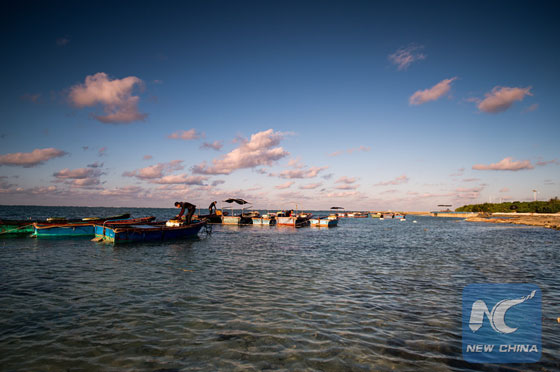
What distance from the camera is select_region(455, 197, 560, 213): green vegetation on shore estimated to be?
119831 millimetres

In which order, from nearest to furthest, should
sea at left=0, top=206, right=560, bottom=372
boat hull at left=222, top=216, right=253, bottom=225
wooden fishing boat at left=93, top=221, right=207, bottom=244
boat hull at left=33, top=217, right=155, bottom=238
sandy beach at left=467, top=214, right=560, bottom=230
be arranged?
sea at left=0, top=206, right=560, bottom=372 < wooden fishing boat at left=93, top=221, right=207, bottom=244 < boat hull at left=33, top=217, right=155, bottom=238 < boat hull at left=222, top=216, right=253, bottom=225 < sandy beach at left=467, top=214, right=560, bottom=230

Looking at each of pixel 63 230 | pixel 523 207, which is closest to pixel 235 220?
pixel 63 230

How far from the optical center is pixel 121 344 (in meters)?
7.29

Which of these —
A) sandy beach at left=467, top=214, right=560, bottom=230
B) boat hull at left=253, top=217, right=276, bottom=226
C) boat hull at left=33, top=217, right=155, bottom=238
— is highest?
boat hull at left=33, top=217, right=155, bottom=238

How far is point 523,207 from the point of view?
140 metres

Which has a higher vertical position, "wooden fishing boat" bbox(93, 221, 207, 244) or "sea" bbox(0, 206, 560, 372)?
"wooden fishing boat" bbox(93, 221, 207, 244)

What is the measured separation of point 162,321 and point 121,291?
4610mm

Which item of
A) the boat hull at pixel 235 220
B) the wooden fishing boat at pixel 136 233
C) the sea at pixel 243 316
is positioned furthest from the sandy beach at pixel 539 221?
the wooden fishing boat at pixel 136 233

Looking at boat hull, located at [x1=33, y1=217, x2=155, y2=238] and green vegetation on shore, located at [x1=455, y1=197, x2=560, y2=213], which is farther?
green vegetation on shore, located at [x1=455, y1=197, x2=560, y2=213]

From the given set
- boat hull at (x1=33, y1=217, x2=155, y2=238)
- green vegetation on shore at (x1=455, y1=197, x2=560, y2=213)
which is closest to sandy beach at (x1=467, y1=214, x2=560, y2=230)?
green vegetation on shore at (x1=455, y1=197, x2=560, y2=213)

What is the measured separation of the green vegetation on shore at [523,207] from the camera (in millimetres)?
119831

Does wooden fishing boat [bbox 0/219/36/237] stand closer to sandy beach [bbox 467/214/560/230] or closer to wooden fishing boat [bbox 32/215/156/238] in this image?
wooden fishing boat [bbox 32/215/156/238]

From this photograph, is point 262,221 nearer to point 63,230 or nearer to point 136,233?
point 136,233

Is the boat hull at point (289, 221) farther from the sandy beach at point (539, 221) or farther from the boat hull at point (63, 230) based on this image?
the sandy beach at point (539, 221)
